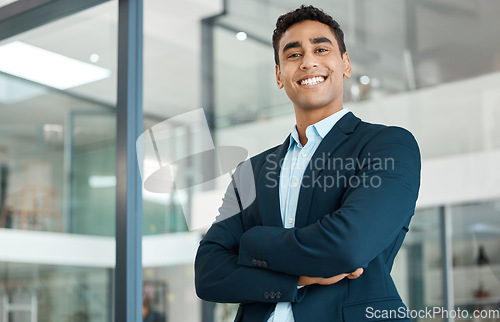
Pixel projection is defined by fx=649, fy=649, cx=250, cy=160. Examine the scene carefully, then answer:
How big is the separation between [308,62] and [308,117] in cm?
14

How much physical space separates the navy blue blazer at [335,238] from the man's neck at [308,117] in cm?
8

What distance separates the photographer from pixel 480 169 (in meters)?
3.09

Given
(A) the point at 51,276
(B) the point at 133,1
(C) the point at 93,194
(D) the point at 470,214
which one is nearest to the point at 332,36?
(B) the point at 133,1

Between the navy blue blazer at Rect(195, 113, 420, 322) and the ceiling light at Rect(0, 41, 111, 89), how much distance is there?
2.16 m

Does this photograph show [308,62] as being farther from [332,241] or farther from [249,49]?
[249,49]

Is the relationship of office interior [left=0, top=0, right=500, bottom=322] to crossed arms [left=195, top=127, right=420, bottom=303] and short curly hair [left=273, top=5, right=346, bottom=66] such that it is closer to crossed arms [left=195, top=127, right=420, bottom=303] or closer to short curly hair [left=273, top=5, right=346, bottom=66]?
short curly hair [left=273, top=5, right=346, bottom=66]

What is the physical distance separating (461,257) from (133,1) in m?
2.08

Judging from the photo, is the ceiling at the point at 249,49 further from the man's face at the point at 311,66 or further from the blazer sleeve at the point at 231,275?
the blazer sleeve at the point at 231,275

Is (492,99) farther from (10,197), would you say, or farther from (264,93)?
(10,197)

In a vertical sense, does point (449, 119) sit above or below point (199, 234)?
above

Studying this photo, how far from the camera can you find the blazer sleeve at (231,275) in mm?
1454

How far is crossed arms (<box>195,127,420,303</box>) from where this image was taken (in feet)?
4.52

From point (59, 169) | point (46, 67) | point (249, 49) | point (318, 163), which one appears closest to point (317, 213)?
point (318, 163)

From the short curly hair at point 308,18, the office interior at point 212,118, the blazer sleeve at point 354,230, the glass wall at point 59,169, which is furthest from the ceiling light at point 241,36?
the blazer sleeve at point 354,230
